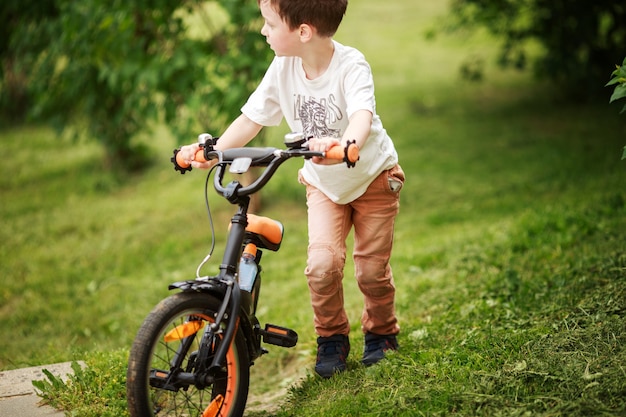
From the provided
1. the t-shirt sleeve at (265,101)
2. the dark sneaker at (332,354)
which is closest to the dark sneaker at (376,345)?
the dark sneaker at (332,354)

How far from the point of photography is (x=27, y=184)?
9703 millimetres

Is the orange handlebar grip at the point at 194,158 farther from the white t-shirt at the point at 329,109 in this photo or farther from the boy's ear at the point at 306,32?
the boy's ear at the point at 306,32

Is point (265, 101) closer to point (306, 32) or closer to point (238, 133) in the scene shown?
point (238, 133)

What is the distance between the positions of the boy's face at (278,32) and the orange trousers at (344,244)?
0.69 metres

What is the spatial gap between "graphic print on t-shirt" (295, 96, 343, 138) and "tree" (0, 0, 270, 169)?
3.17m

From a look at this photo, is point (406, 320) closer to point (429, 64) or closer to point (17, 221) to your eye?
point (17, 221)

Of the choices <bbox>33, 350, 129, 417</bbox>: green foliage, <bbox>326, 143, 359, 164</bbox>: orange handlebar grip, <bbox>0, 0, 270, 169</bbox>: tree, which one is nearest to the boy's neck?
<bbox>326, 143, 359, 164</bbox>: orange handlebar grip

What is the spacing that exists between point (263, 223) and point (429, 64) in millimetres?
11620

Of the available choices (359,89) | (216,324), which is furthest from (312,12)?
(216,324)

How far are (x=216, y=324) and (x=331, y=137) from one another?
911 mm

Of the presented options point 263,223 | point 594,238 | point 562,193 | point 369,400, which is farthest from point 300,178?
point 562,193

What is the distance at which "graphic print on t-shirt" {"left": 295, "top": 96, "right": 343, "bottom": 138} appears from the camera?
3250 mm

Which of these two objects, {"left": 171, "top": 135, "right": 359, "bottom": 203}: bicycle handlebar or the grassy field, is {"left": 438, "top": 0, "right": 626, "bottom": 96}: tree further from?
{"left": 171, "top": 135, "right": 359, "bottom": 203}: bicycle handlebar

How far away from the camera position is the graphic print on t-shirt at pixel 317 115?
3.25m
